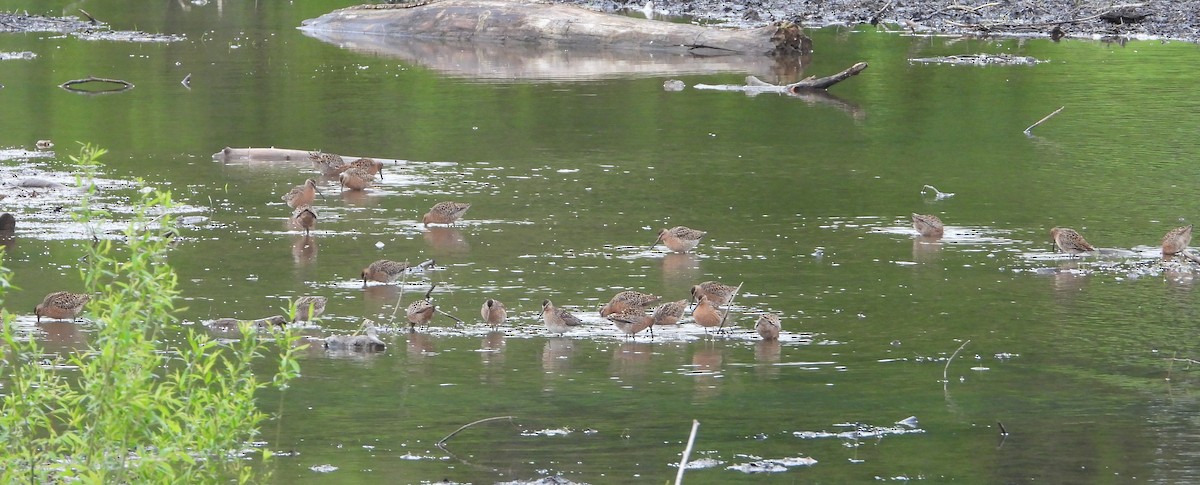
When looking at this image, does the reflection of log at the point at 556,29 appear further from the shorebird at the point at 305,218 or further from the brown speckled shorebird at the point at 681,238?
the brown speckled shorebird at the point at 681,238

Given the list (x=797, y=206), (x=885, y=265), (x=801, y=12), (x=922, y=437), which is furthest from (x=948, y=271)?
(x=801, y=12)

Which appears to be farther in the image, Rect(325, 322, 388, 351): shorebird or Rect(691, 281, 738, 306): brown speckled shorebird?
Rect(691, 281, 738, 306): brown speckled shorebird

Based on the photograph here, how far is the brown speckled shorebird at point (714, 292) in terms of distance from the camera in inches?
451

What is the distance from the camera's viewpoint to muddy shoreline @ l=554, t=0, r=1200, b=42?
34531mm

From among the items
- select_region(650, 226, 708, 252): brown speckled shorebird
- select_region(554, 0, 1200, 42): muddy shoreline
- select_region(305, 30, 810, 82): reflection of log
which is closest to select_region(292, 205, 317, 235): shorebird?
select_region(650, 226, 708, 252): brown speckled shorebird

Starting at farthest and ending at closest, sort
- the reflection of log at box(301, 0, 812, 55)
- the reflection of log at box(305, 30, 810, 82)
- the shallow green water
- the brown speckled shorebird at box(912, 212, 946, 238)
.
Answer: the reflection of log at box(301, 0, 812, 55) → the reflection of log at box(305, 30, 810, 82) → the brown speckled shorebird at box(912, 212, 946, 238) → the shallow green water

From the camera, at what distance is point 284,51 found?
33.2 meters

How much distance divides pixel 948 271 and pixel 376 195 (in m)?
6.22

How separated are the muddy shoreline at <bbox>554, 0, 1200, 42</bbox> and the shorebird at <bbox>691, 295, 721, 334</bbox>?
79.2 ft

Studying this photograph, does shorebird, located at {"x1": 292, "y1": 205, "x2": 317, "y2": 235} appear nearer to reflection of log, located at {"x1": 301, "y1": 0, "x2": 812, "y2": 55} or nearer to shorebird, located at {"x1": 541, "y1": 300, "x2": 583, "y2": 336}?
shorebird, located at {"x1": 541, "y1": 300, "x2": 583, "y2": 336}

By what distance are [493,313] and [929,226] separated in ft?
15.2

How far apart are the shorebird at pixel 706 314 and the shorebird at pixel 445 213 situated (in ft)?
14.2

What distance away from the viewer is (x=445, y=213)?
1477cm

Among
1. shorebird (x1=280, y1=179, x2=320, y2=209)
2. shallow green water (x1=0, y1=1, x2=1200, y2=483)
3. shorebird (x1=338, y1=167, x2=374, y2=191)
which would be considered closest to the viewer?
shallow green water (x1=0, y1=1, x2=1200, y2=483)
